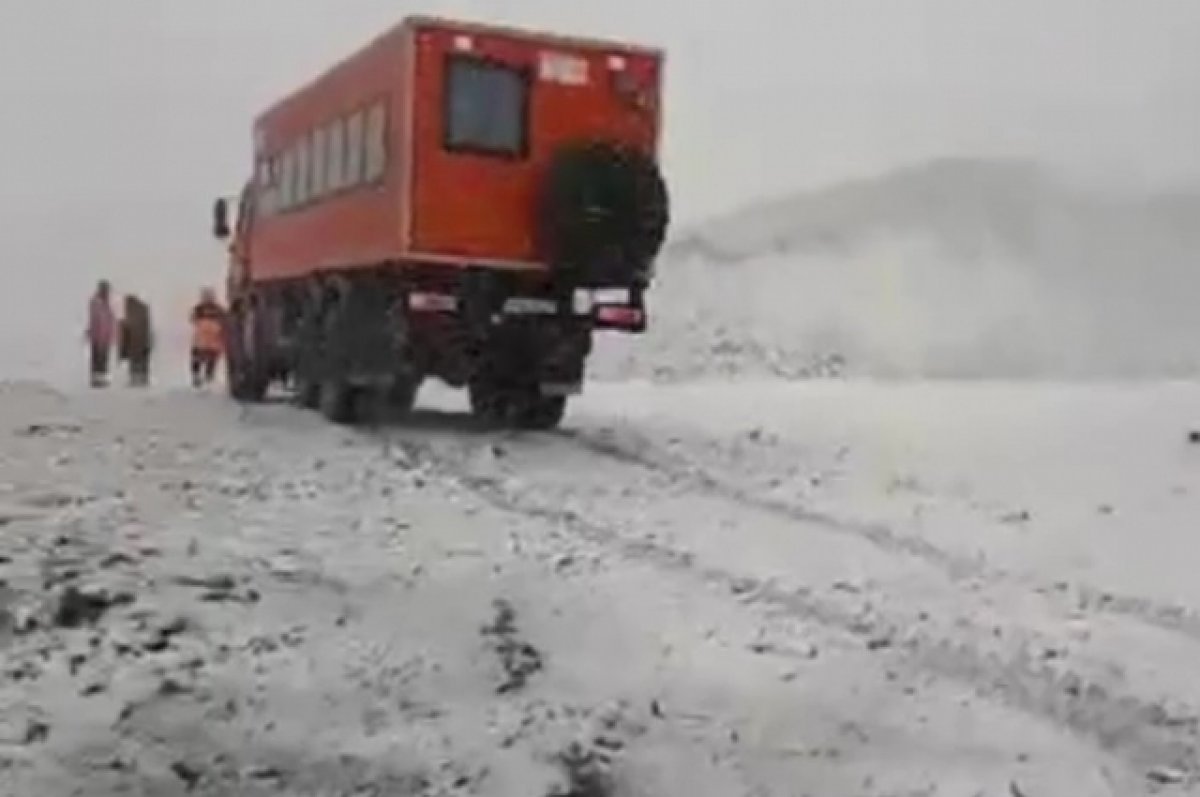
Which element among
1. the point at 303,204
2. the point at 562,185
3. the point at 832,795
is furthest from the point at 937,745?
the point at 303,204

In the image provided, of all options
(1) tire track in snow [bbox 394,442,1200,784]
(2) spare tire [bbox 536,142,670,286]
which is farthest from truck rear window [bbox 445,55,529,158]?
(1) tire track in snow [bbox 394,442,1200,784]

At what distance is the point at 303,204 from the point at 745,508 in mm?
11005

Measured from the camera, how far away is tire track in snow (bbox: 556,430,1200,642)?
9289 millimetres

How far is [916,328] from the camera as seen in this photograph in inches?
1684

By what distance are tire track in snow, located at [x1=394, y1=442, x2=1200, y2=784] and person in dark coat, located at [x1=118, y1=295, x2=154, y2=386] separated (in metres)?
21.0

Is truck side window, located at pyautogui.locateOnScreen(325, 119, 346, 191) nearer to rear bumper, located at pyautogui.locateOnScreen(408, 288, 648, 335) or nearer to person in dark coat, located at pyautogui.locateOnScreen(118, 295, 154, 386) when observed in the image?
rear bumper, located at pyautogui.locateOnScreen(408, 288, 648, 335)

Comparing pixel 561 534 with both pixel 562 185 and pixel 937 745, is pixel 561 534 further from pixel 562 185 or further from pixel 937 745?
pixel 562 185

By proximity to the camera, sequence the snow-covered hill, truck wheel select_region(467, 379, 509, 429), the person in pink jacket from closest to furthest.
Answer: truck wheel select_region(467, 379, 509, 429) < the person in pink jacket < the snow-covered hill

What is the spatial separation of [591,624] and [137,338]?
23810 mm

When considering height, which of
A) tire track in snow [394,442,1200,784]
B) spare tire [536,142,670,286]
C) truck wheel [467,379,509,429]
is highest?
spare tire [536,142,670,286]

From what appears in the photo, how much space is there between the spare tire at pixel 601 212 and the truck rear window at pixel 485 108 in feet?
1.47

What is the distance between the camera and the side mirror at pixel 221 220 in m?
27.4

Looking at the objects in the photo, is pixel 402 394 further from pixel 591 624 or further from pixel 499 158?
pixel 591 624

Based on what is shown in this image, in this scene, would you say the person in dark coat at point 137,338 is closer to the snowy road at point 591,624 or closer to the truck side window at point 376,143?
the truck side window at point 376,143
